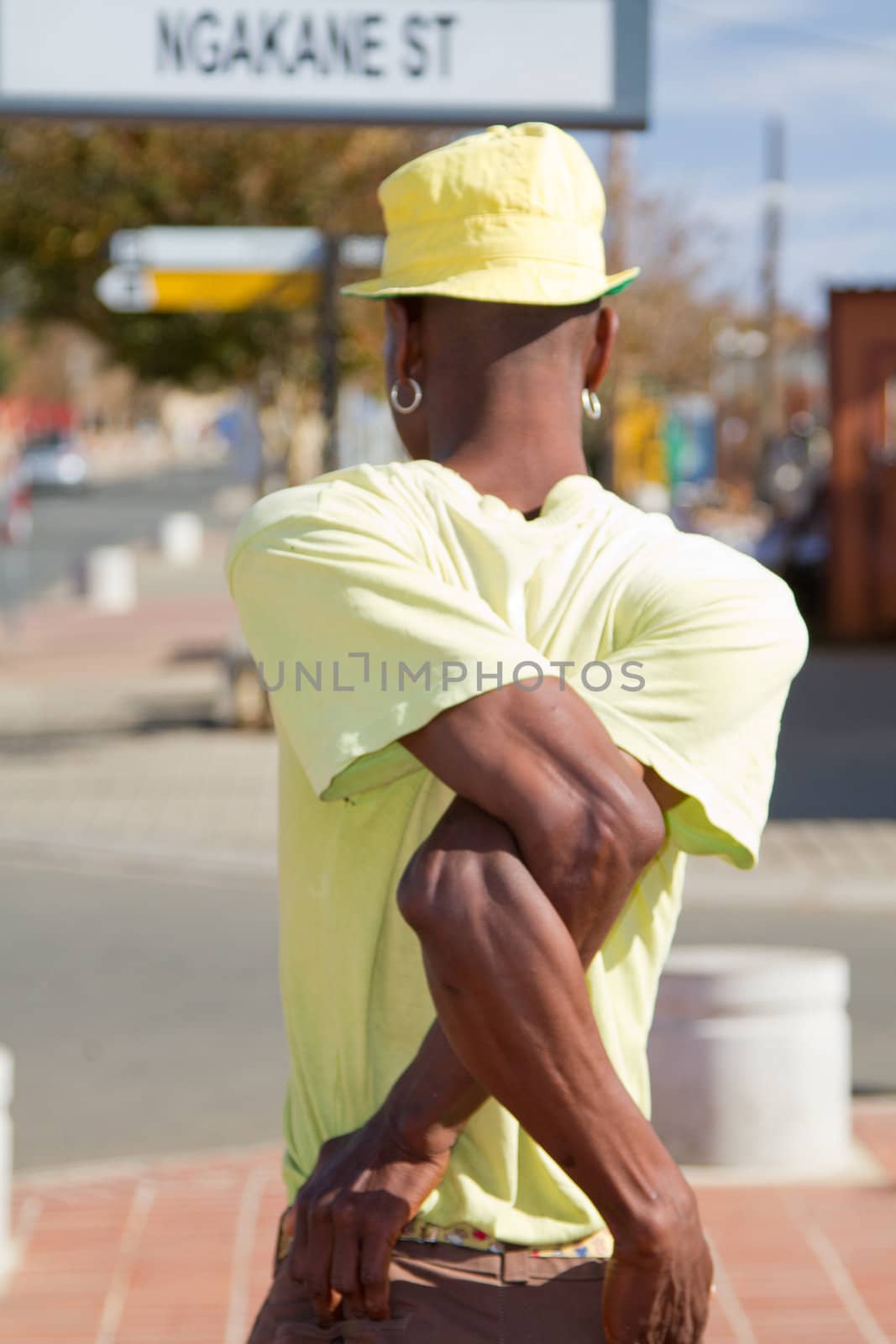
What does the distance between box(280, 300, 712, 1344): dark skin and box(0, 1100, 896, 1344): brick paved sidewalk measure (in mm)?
2623

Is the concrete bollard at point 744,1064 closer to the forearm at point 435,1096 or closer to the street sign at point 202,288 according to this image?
the forearm at point 435,1096

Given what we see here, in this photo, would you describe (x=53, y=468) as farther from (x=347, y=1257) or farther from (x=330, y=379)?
(x=347, y=1257)

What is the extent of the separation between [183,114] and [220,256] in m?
6.69

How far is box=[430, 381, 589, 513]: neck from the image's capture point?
1717 millimetres

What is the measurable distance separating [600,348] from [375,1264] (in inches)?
34.1

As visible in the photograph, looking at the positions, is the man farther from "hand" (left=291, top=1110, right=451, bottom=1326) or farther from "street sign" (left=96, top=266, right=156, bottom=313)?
"street sign" (left=96, top=266, right=156, bottom=313)

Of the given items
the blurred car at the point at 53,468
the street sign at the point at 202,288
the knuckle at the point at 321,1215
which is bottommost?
the blurred car at the point at 53,468

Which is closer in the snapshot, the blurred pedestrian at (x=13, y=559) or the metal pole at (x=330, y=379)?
the metal pole at (x=330, y=379)

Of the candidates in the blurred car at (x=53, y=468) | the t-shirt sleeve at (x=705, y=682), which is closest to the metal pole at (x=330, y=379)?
the t-shirt sleeve at (x=705, y=682)

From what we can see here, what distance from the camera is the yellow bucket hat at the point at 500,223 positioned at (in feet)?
5.58

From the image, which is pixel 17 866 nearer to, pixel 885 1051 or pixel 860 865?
pixel 860 865

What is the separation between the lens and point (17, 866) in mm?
9797

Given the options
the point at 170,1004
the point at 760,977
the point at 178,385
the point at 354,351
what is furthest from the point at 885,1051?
the point at 178,385

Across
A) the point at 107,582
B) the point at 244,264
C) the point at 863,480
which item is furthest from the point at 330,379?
the point at 107,582
